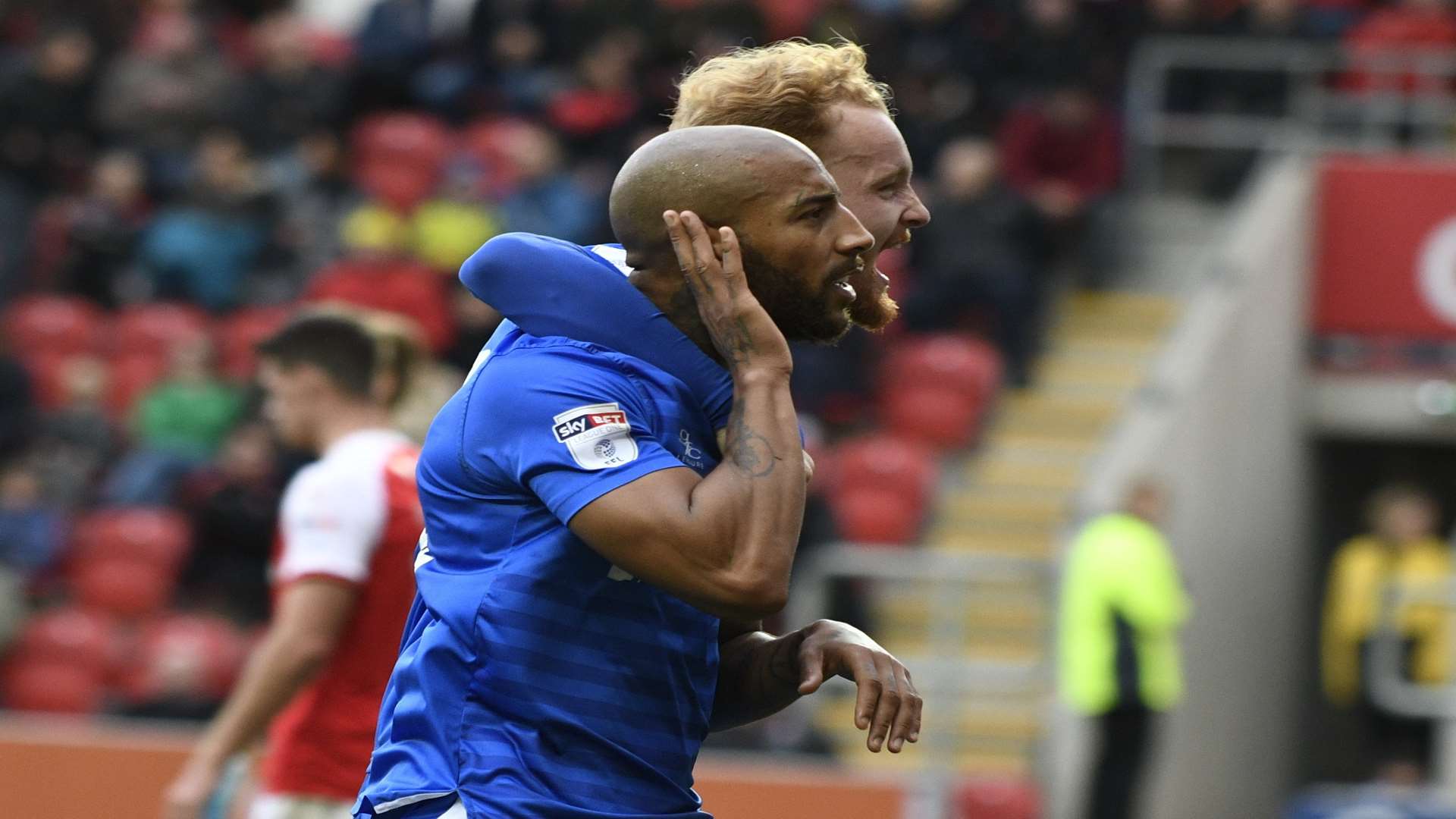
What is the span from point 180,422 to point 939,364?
157 inches

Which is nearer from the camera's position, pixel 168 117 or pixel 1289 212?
pixel 1289 212

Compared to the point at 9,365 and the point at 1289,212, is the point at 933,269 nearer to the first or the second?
the point at 1289,212

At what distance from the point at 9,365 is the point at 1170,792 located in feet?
20.8

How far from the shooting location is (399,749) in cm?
266

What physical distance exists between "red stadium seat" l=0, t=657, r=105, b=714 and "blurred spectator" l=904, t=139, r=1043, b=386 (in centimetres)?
458

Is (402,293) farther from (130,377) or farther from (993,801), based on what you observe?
(993,801)

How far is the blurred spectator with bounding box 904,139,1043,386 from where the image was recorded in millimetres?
11391

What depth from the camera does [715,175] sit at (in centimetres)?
252

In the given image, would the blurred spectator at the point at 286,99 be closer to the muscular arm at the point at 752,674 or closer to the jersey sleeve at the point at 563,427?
the muscular arm at the point at 752,674

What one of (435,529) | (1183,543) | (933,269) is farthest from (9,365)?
(435,529)

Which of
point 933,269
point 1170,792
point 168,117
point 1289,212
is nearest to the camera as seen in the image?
point 1170,792

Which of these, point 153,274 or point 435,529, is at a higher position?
point 153,274

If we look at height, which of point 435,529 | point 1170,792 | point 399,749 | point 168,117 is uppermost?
point 168,117

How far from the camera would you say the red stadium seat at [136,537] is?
10.6 m
